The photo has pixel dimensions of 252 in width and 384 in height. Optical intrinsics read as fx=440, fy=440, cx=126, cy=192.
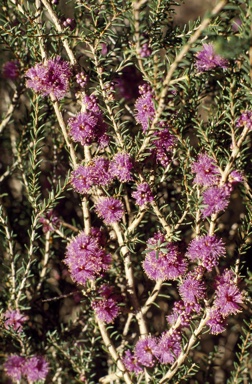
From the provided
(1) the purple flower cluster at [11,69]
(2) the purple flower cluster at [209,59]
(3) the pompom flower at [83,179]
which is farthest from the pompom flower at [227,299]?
A: (1) the purple flower cluster at [11,69]

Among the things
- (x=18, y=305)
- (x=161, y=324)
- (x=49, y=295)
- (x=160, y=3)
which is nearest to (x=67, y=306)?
(x=49, y=295)

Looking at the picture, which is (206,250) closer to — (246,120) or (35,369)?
(246,120)

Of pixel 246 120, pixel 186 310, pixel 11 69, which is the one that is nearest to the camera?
pixel 246 120

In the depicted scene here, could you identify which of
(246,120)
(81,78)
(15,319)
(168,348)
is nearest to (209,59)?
(246,120)

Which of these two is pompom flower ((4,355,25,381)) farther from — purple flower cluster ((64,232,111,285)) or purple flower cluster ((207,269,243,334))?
purple flower cluster ((207,269,243,334))

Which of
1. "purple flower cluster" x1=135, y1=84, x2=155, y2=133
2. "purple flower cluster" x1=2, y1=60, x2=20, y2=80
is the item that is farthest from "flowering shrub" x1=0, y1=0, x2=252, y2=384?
"purple flower cluster" x1=2, y1=60, x2=20, y2=80

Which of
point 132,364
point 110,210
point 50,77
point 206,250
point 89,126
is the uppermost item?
point 50,77

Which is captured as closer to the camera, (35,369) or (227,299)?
(227,299)
